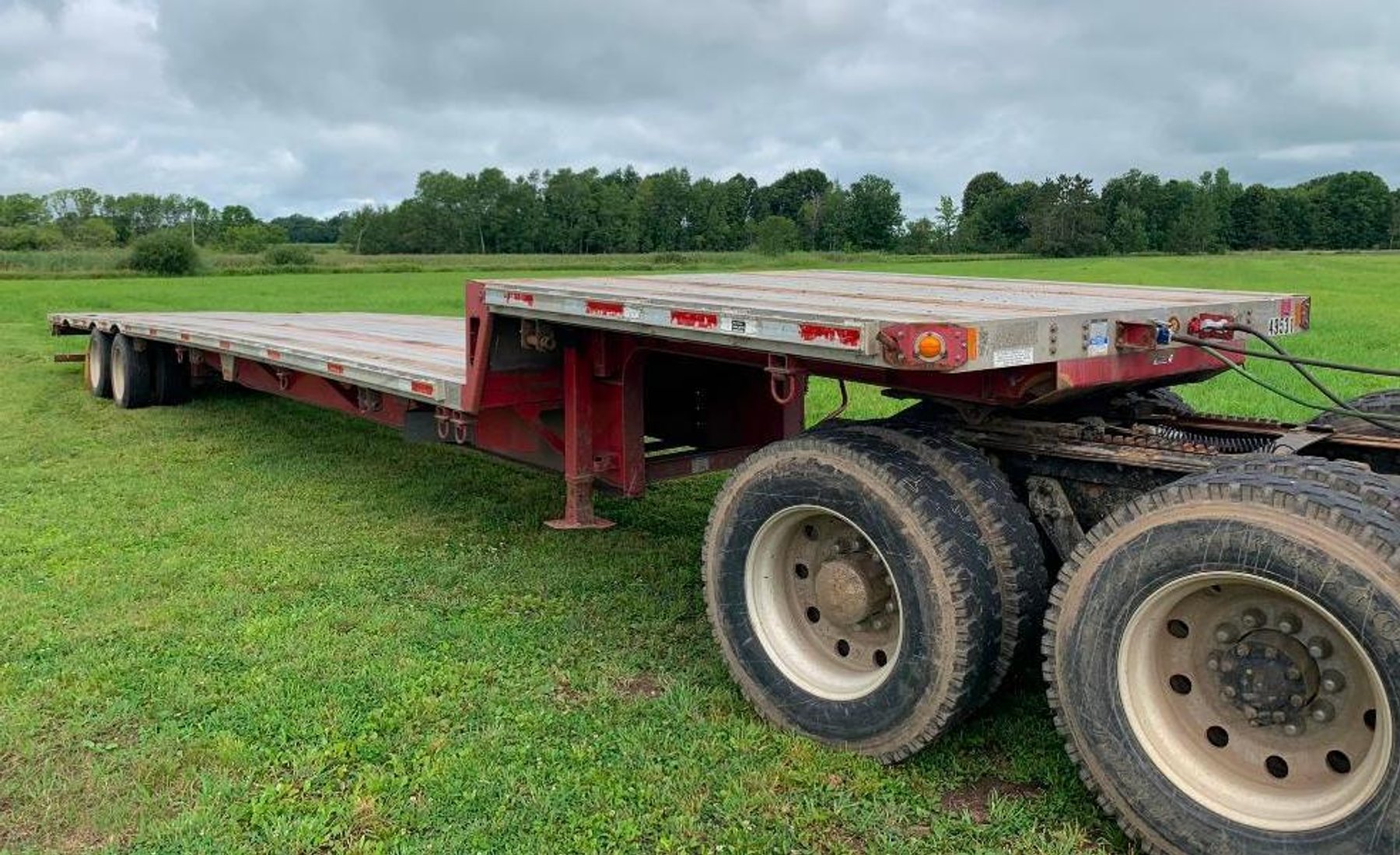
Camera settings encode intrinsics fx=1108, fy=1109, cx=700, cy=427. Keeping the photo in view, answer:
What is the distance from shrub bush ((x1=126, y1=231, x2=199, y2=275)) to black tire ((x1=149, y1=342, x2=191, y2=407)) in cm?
4254

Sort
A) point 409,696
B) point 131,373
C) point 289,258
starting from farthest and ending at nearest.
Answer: point 289,258, point 131,373, point 409,696

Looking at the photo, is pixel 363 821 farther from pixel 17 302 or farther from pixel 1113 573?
pixel 17 302

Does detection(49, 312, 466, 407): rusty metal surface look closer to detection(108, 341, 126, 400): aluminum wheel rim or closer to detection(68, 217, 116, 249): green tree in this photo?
detection(108, 341, 126, 400): aluminum wheel rim

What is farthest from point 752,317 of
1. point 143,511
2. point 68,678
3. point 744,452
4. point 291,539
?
point 143,511

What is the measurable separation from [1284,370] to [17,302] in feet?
85.5

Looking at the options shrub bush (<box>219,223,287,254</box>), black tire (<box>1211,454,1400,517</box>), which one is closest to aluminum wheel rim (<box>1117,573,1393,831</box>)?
black tire (<box>1211,454,1400,517</box>)

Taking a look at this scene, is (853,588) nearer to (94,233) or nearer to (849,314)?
(849,314)

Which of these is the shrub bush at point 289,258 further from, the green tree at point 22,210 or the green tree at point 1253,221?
the green tree at point 1253,221

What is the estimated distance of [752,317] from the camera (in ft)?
11.4

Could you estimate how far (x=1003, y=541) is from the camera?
3.32 m

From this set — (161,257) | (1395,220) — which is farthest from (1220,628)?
(1395,220)

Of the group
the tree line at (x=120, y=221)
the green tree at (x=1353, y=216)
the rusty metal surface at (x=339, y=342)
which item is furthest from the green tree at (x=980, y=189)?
the rusty metal surface at (x=339, y=342)

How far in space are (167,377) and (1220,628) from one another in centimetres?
1000

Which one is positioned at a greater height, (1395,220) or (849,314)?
(1395,220)
